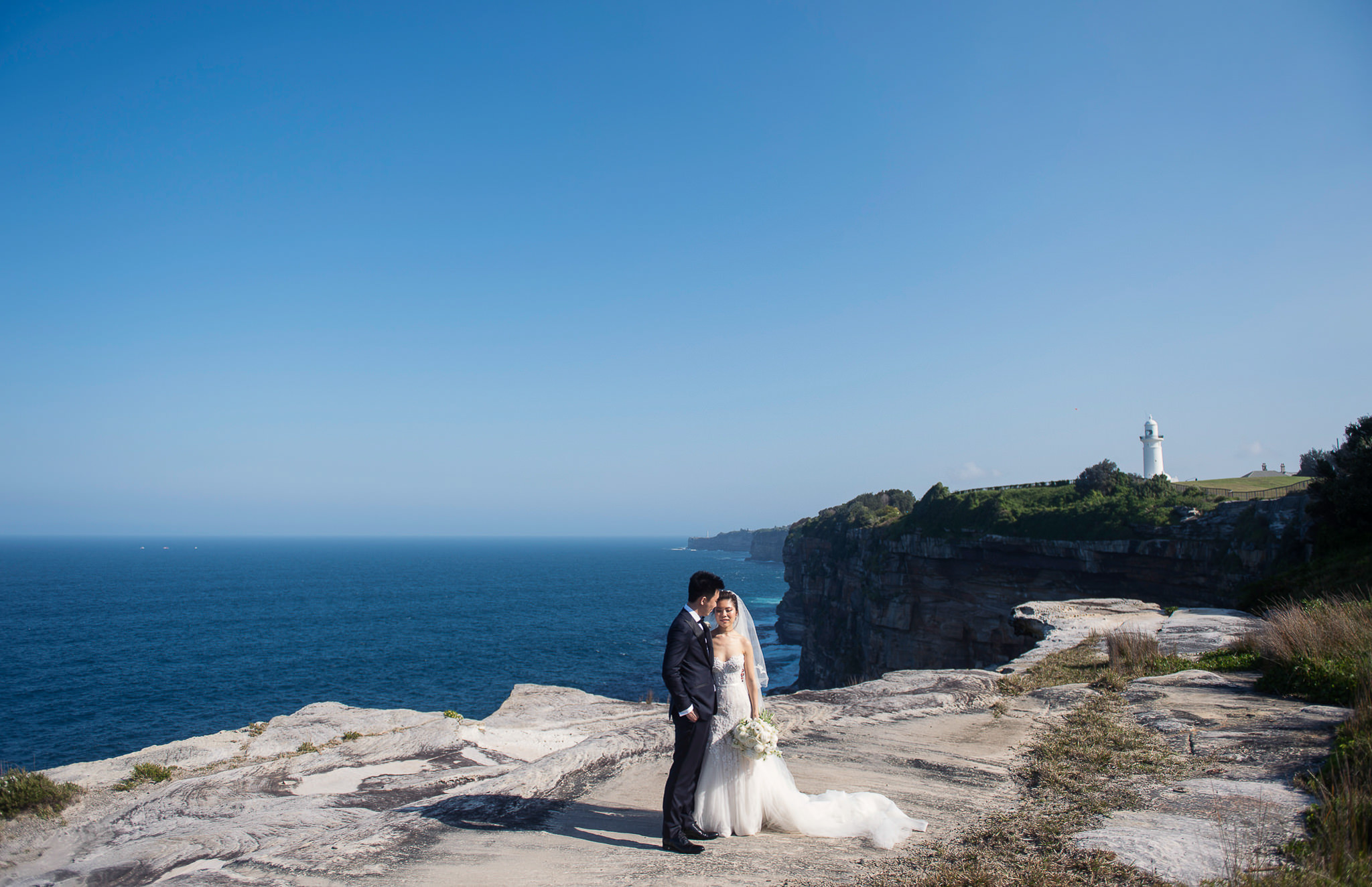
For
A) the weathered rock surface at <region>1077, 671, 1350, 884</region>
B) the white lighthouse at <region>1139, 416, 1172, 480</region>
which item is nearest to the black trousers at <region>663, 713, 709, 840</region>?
the weathered rock surface at <region>1077, 671, 1350, 884</region>

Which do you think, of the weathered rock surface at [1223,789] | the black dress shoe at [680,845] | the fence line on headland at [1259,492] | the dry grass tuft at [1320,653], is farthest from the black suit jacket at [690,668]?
the fence line on headland at [1259,492]

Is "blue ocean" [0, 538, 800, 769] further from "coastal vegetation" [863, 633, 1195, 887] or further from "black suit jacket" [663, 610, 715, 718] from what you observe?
"black suit jacket" [663, 610, 715, 718]

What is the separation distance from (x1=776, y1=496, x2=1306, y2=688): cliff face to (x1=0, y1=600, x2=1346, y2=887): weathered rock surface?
1289 centimetres

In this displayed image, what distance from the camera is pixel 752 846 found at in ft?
16.9

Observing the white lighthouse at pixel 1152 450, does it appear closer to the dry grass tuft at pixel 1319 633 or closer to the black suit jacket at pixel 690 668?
the dry grass tuft at pixel 1319 633

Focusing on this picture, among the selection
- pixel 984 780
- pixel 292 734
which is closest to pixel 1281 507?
pixel 984 780

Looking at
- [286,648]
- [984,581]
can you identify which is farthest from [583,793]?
[286,648]

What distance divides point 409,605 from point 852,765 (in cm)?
8257

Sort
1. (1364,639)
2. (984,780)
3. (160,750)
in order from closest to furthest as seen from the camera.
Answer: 1. (984,780)
2. (1364,639)
3. (160,750)

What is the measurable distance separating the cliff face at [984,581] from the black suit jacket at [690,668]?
18045 mm

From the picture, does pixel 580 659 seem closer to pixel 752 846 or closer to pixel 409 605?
pixel 409 605

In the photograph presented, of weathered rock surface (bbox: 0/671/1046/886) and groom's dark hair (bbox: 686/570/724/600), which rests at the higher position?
groom's dark hair (bbox: 686/570/724/600)

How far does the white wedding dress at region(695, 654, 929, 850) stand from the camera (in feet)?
17.7

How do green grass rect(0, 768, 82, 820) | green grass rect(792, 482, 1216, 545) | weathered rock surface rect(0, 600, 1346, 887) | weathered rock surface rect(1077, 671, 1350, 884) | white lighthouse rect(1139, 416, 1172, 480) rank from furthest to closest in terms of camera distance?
white lighthouse rect(1139, 416, 1172, 480), green grass rect(792, 482, 1216, 545), green grass rect(0, 768, 82, 820), weathered rock surface rect(0, 600, 1346, 887), weathered rock surface rect(1077, 671, 1350, 884)
